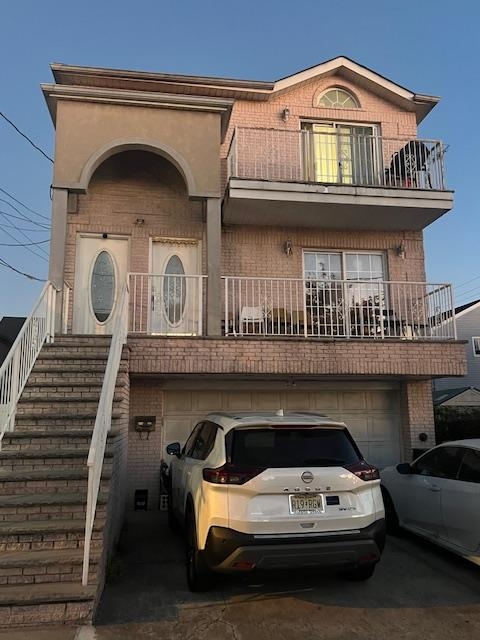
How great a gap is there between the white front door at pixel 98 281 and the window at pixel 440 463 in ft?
20.1

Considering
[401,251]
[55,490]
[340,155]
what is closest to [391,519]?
[55,490]

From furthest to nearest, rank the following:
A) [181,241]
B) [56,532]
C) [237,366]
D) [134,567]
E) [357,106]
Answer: [357,106], [181,241], [237,366], [134,567], [56,532]

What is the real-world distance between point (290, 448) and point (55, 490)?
2633 mm

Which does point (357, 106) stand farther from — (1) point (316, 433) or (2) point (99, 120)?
(1) point (316, 433)

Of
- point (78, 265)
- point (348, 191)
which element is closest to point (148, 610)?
point (78, 265)

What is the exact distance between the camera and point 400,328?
909 cm

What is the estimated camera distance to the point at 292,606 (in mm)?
4297

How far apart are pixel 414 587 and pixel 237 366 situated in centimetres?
406

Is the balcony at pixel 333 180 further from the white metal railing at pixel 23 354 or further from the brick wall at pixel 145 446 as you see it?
the white metal railing at pixel 23 354

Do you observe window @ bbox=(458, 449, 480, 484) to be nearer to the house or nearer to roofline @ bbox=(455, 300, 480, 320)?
the house

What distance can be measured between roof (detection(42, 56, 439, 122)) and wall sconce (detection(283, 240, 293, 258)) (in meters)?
3.37

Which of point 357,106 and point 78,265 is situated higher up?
point 357,106

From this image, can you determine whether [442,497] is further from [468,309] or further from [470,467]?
[468,309]

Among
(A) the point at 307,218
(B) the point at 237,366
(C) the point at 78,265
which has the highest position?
(A) the point at 307,218
